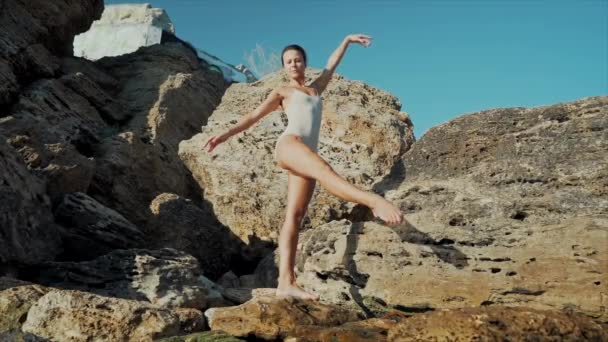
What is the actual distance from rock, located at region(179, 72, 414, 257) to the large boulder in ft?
7.29

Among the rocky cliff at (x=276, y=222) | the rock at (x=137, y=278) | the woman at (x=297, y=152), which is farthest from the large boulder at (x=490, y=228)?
the rock at (x=137, y=278)

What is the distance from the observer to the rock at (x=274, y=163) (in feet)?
30.1

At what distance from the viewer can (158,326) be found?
4566 mm

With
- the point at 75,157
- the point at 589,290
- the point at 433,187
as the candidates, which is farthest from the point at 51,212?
the point at 589,290

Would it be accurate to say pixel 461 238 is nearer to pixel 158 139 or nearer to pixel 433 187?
pixel 433 187

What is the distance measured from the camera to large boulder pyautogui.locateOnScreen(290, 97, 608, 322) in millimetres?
5340

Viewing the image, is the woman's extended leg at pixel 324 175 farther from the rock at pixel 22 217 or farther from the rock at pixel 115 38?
the rock at pixel 115 38

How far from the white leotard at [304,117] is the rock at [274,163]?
3252 mm

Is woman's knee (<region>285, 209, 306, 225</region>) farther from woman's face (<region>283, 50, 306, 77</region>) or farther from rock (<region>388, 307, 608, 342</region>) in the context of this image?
rock (<region>388, 307, 608, 342</region>)

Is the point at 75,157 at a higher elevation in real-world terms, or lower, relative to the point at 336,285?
higher

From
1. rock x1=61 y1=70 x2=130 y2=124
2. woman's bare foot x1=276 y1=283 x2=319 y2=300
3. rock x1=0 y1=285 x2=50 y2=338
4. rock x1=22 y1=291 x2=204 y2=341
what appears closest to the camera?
rock x1=22 y1=291 x2=204 y2=341

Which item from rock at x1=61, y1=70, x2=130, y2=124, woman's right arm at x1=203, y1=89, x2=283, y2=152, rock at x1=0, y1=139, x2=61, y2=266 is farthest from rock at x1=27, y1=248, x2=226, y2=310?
rock at x1=61, y1=70, x2=130, y2=124

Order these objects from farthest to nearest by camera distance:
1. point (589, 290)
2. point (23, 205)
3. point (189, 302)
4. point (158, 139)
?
point (158, 139) → point (23, 205) → point (189, 302) → point (589, 290)

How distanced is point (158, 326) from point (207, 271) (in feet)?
14.3
